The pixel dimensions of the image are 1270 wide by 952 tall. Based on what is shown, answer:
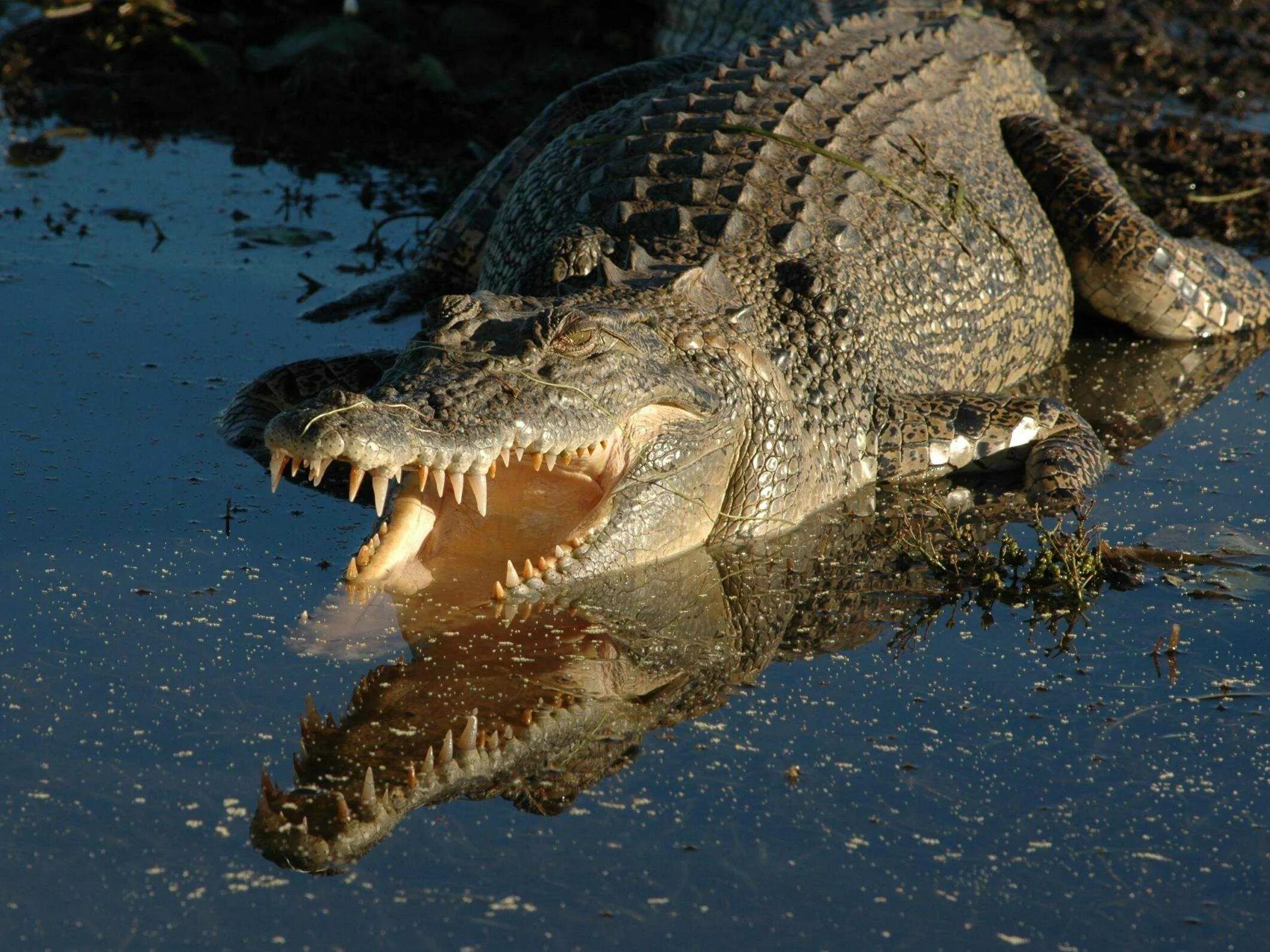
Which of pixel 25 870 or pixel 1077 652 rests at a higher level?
pixel 1077 652

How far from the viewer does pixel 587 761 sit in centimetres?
347

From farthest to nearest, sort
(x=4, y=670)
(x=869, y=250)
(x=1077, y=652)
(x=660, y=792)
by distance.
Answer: (x=869, y=250)
(x=1077, y=652)
(x=4, y=670)
(x=660, y=792)

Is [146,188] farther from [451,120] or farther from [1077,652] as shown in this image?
[1077,652]

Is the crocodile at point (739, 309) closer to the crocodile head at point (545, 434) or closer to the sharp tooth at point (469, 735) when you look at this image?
the crocodile head at point (545, 434)

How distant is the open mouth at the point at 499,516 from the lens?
4074mm

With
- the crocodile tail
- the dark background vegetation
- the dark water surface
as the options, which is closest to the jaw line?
the dark water surface

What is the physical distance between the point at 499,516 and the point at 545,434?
0.48m

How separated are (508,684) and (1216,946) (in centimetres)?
176

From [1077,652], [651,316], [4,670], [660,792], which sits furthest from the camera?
[651,316]

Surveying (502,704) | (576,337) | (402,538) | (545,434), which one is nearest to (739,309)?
(576,337)

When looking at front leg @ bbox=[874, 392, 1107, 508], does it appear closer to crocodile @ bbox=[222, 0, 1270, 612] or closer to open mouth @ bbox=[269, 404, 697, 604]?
crocodile @ bbox=[222, 0, 1270, 612]

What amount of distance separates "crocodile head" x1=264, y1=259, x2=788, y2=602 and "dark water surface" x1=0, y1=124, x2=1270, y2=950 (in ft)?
1.31

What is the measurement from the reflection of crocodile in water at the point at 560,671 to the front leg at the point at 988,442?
0.93 ft

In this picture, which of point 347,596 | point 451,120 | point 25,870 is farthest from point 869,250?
point 451,120
